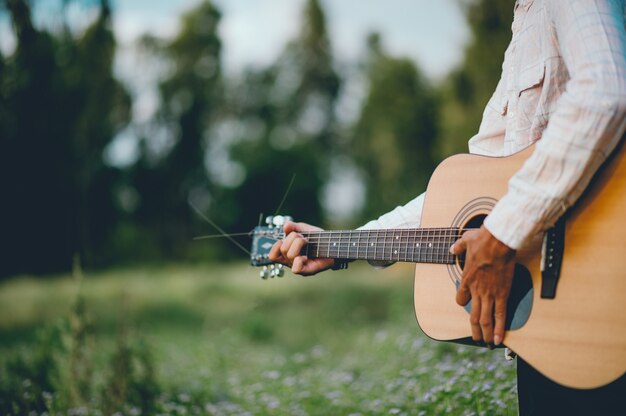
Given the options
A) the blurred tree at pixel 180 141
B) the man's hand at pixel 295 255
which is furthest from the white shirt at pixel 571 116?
the blurred tree at pixel 180 141

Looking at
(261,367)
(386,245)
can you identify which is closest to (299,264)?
(386,245)

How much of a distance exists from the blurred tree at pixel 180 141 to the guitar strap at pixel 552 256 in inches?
907

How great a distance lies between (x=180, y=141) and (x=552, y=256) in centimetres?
2534

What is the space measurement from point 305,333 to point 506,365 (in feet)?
17.4

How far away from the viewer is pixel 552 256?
5.68 feet

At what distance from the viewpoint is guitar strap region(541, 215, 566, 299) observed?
1.73m

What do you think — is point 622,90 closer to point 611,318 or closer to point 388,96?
point 611,318

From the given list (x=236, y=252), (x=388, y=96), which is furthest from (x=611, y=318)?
(x=236, y=252)

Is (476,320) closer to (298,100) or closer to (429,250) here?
(429,250)

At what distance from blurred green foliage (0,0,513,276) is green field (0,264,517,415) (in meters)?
1.70

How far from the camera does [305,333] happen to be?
331 inches

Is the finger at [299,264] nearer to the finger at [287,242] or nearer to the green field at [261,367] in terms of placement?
Result: the finger at [287,242]

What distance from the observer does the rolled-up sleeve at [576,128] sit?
156 centimetres

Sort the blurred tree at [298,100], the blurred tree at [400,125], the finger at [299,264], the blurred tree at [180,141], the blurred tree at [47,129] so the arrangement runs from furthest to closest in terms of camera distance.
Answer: the blurred tree at [298,100], the blurred tree at [180,141], the blurred tree at [400,125], the blurred tree at [47,129], the finger at [299,264]
